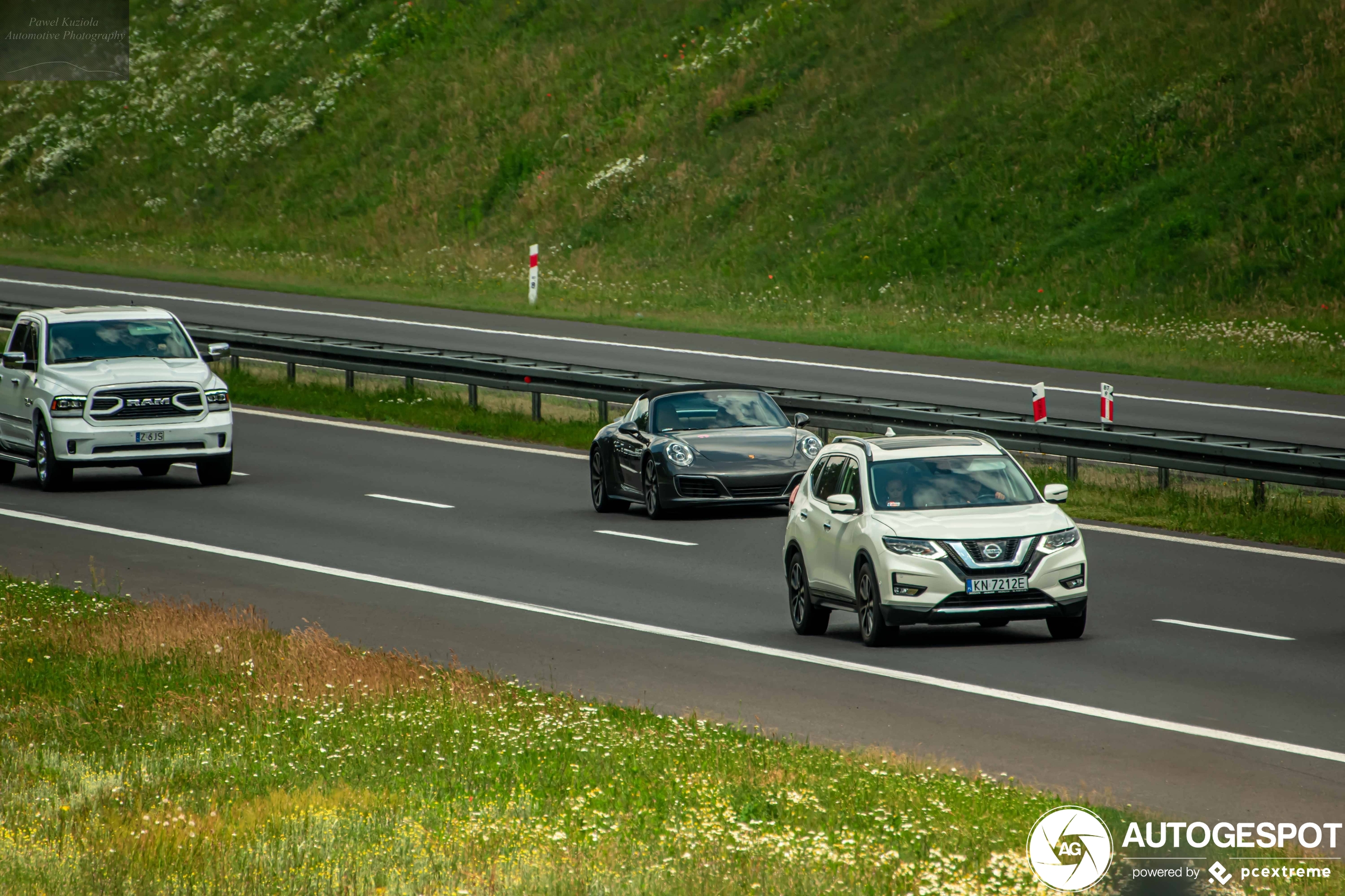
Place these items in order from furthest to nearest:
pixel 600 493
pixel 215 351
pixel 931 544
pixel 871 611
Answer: pixel 215 351, pixel 600 493, pixel 871 611, pixel 931 544

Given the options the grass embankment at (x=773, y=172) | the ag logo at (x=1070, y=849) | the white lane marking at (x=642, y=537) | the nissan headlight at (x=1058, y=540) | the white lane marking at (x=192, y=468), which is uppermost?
the grass embankment at (x=773, y=172)

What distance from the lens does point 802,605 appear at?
1580 centimetres

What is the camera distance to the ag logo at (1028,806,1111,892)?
772cm

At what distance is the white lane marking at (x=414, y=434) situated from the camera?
89.7 feet

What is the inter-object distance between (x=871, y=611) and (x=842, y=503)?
0.96 metres

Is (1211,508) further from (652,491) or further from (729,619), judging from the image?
(729,619)

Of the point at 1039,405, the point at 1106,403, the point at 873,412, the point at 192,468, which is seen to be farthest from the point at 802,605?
the point at 192,468

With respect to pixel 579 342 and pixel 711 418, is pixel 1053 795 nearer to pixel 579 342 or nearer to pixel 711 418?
pixel 711 418

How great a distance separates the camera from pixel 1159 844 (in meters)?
8.56

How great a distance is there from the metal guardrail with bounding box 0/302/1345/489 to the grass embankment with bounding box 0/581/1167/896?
36.5ft

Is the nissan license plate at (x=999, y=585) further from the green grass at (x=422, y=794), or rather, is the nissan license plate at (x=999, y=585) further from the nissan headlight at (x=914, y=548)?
the green grass at (x=422, y=794)

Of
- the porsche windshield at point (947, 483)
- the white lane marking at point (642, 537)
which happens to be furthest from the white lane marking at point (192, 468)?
the porsche windshield at point (947, 483)

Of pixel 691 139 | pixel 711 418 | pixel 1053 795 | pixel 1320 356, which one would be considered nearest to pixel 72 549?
pixel 711 418

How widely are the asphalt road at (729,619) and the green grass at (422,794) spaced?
1.17 meters
